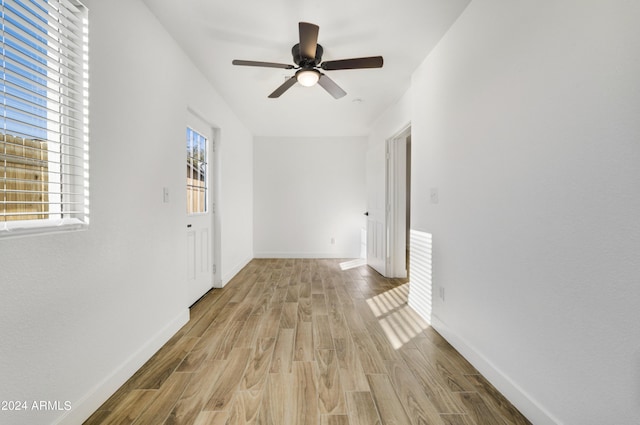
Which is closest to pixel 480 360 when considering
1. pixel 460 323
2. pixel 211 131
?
pixel 460 323

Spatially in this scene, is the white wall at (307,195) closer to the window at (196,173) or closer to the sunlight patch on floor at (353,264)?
the sunlight patch on floor at (353,264)

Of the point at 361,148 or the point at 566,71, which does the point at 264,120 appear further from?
the point at 566,71

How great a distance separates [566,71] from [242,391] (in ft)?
7.32

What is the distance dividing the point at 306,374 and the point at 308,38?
224cm

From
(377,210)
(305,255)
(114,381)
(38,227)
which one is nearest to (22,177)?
(38,227)

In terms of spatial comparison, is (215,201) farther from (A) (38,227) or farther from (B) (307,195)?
(A) (38,227)

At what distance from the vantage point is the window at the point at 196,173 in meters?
2.95

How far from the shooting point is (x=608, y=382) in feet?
3.37

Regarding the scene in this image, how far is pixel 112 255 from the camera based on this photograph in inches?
63.7

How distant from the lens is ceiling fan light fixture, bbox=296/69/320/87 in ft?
7.69

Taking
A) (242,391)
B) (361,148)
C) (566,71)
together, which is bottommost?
(242,391)

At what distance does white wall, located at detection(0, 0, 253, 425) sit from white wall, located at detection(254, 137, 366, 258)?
294 cm

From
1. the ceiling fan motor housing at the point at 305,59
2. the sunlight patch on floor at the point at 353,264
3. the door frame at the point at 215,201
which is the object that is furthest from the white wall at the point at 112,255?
the sunlight patch on floor at the point at 353,264

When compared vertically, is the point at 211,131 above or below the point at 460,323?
above
